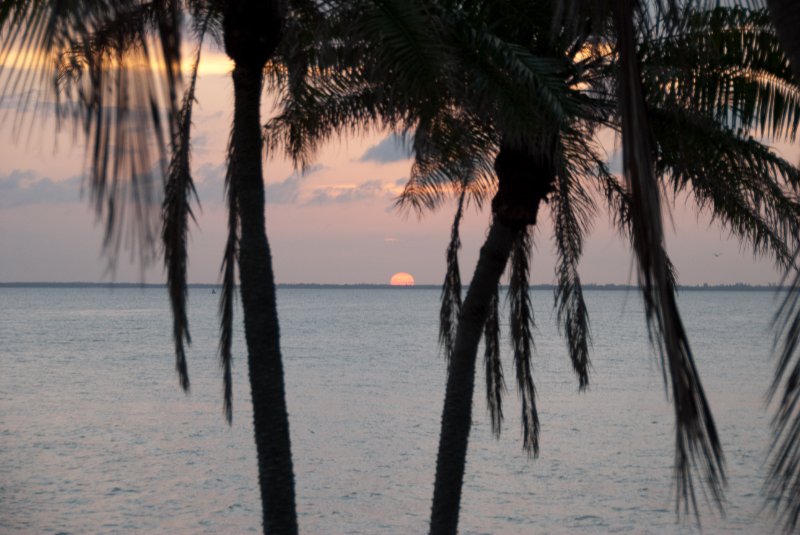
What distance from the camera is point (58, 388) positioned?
53.7 metres

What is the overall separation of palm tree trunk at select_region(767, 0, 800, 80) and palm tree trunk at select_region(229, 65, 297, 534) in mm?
6246

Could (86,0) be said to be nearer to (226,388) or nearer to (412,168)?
(226,388)

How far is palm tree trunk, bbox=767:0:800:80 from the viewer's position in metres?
1.43

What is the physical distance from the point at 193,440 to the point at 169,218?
31.4 m

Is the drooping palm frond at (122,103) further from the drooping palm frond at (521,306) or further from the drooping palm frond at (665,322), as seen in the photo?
the drooping palm frond at (521,306)

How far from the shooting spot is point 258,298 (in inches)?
297

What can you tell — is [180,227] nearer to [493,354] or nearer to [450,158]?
[450,158]

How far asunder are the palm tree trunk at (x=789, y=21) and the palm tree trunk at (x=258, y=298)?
246 inches

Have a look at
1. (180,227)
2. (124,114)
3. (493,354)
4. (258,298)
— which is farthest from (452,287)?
(124,114)

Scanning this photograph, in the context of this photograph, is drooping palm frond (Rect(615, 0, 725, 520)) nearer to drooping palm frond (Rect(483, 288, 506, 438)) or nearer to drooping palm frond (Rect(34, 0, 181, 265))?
drooping palm frond (Rect(34, 0, 181, 265))

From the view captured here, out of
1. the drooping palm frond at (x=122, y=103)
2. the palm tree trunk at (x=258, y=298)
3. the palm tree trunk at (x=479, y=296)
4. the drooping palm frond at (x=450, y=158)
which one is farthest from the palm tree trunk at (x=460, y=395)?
the drooping palm frond at (x=122, y=103)

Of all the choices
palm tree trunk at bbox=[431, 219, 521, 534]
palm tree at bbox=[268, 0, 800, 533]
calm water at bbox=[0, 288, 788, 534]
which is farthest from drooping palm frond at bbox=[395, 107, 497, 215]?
calm water at bbox=[0, 288, 788, 534]

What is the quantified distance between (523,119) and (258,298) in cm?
252

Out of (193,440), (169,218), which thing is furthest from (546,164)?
(193,440)
